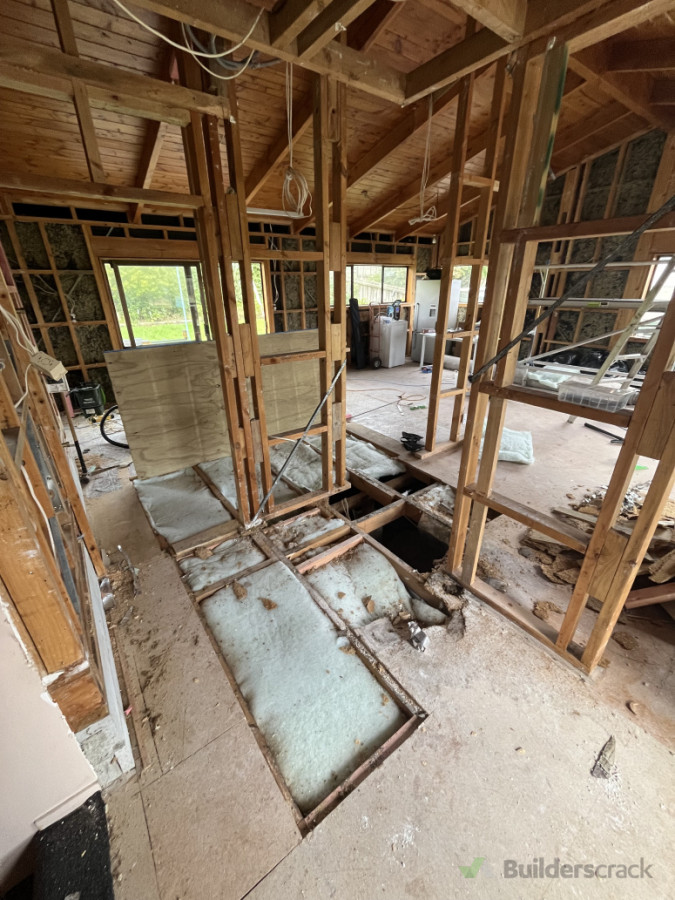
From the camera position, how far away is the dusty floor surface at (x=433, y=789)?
1.20 m

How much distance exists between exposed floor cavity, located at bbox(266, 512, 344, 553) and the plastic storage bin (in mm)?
1773

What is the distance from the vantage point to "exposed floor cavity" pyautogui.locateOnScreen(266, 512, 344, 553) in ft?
8.72

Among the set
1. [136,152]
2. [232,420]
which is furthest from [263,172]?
[232,420]

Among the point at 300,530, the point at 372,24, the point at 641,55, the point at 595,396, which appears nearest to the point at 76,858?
the point at 300,530

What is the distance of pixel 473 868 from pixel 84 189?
3144 millimetres

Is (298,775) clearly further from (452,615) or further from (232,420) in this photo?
(232,420)

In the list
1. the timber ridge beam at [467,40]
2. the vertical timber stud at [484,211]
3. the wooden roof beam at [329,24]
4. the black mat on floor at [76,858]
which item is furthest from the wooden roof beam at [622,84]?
the black mat on floor at [76,858]

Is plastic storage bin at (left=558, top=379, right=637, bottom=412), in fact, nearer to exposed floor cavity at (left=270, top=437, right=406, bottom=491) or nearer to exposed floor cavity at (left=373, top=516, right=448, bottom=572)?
exposed floor cavity at (left=373, top=516, right=448, bottom=572)

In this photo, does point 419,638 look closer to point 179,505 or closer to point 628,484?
point 628,484

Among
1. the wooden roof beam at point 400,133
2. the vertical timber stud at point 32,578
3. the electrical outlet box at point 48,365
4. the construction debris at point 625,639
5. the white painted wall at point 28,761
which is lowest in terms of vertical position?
the construction debris at point 625,639

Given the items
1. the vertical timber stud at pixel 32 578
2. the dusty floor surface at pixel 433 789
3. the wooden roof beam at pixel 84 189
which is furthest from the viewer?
the wooden roof beam at pixel 84 189

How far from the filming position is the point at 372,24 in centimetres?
288

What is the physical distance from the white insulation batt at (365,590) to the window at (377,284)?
775 cm

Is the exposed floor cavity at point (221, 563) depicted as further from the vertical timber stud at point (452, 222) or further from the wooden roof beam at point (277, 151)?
the wooden roof beam at point (277, 151)
